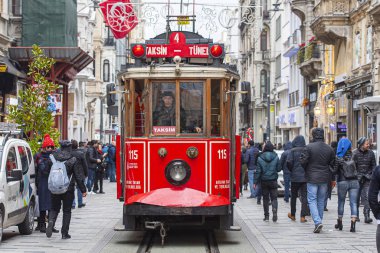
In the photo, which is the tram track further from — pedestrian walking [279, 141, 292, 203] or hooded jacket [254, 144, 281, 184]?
pedestrian walking [279, 141, 292, 203]

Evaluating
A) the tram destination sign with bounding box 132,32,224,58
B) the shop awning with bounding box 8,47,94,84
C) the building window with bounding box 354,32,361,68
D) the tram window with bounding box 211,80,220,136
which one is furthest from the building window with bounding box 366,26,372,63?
the tram window with bounding box 211,80,220,136

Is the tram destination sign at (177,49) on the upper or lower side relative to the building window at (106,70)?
lower

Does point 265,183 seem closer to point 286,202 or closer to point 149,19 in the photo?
point 286,202

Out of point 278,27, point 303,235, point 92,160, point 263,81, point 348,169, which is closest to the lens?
point 303,235

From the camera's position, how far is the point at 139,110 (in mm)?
14953

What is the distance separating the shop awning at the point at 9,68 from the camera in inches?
1254

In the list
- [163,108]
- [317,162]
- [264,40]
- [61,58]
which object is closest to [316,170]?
[317,162]

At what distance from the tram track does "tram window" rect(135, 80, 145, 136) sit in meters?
1.86

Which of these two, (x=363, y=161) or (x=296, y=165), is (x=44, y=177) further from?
(x=363, y=161)

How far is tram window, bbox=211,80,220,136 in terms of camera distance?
14.9 m

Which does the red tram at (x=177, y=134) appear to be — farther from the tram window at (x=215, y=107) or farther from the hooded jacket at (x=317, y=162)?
the hooded jacket at (x=317, y=162)

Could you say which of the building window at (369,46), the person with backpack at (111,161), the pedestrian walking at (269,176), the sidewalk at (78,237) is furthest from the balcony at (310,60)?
the pedestrian walking at (269,176)

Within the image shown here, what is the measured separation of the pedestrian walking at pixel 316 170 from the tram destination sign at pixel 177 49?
260 centimetres

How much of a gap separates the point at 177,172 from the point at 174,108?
1.05m
